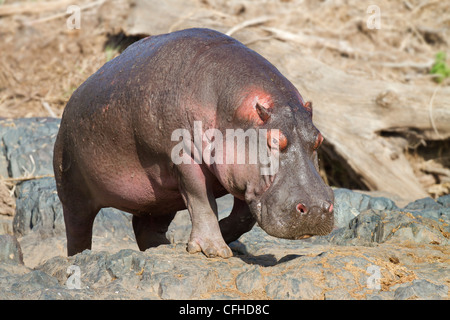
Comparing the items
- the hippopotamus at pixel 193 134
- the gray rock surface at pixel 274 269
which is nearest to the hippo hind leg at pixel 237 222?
the hippopotamus at pixel 193 134

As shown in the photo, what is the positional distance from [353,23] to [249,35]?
11.0 ft

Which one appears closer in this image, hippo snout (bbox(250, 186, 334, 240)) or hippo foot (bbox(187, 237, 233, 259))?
hippo snout (bbox(250, 186, 334, 240))

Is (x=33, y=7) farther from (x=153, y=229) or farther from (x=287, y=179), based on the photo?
(x=287, y=179)

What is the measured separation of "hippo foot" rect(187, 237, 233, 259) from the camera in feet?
15.5

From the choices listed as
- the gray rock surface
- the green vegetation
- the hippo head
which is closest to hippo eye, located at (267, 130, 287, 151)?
the hippo head

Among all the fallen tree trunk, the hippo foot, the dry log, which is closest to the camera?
the hippo foot

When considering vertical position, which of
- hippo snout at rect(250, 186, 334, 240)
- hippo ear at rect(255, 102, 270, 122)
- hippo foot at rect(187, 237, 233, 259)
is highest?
hippo ear at rect(255, 102, 270, 122)

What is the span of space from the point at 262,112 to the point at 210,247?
0.99 meters

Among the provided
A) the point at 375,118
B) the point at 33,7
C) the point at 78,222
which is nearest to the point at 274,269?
the point at 78,222

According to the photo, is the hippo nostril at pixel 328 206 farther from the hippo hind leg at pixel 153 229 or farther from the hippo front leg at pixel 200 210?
the hippo hind leg at pixel 153 229

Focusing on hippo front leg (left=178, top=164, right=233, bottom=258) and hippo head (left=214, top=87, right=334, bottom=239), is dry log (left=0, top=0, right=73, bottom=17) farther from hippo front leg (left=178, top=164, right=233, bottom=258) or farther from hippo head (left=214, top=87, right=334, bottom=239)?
hippo head (left=214, top=87, right=334, bottom=239)

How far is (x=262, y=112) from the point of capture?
4.42 meters

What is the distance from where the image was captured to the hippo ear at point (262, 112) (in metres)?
4.41
